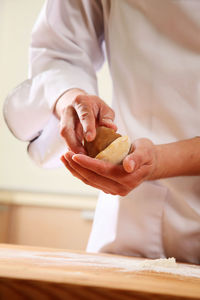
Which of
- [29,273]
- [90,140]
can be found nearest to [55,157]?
[90,140]

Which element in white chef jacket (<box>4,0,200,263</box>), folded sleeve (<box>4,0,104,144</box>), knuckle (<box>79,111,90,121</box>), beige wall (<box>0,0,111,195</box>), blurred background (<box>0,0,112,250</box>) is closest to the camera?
knuckle (<box>79,111,90,121</box>)

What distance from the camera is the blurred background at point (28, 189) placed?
2404 mm

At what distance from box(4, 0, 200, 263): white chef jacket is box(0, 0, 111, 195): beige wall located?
4.83ft

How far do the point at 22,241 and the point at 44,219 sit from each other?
209 mm

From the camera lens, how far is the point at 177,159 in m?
0.76

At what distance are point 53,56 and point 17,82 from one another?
1.67 meters

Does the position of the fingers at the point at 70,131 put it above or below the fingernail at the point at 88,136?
below

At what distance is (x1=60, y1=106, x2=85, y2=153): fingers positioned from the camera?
0.75 metres

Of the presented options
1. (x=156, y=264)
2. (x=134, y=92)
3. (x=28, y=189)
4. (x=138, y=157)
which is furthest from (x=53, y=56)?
(x=28, y=189)

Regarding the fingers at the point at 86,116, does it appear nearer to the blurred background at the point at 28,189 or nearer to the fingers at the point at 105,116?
the fingers at the point at 105,116

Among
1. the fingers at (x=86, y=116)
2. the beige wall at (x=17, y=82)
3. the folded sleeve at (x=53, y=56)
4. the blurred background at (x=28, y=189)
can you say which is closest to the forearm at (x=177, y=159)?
the fingers at (x=86, y=116)

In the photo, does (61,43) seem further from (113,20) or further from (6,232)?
(6,232)

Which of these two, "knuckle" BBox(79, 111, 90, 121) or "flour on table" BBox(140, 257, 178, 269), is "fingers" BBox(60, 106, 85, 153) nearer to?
"knuckle" BBox(79, 111, 90, 121)

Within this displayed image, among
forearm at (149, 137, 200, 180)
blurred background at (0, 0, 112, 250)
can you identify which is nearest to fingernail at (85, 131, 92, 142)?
forearm at (149, 137, 200, 180)
